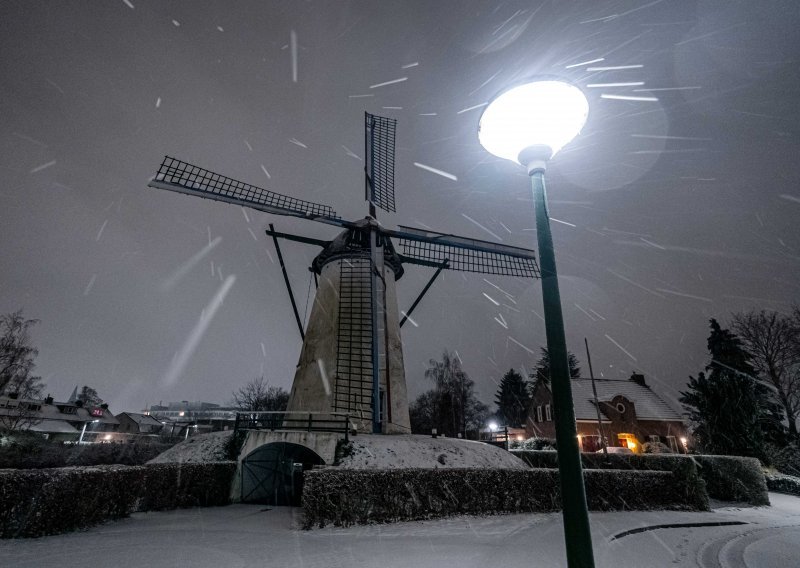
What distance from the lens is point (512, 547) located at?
734 centimetres

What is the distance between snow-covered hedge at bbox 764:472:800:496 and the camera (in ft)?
59.5

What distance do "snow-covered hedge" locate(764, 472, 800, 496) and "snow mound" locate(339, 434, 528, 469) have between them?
1542cm

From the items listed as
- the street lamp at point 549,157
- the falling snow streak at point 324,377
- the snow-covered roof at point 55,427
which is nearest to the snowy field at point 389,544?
the falling snow streak at point 324,377

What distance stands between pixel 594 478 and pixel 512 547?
6520 millimetres

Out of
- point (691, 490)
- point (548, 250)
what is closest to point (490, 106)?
point (548, 250)

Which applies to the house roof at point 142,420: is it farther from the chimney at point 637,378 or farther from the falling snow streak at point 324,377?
the chimney at point 637,378

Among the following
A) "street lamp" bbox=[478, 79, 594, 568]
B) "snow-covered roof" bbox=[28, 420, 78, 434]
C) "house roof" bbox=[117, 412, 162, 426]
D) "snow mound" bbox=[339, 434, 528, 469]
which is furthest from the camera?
"house roof" bbox=[117, 412, 162, 426]

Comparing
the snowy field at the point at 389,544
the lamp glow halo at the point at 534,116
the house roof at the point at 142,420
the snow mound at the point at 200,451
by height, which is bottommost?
the snowy field at the point at 389,544

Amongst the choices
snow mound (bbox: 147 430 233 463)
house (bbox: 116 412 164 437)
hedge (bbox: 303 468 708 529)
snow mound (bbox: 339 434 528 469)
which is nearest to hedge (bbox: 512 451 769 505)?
hedge (bbox: 303 468 708 529)

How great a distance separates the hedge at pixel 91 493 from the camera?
Result: 7297 millimetres

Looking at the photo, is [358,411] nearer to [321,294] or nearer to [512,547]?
[321,294]

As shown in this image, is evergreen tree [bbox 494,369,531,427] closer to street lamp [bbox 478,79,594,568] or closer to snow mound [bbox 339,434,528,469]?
snow mound [bbox 339,434,528,469]

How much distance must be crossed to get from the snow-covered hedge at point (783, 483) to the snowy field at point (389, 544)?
11.3m

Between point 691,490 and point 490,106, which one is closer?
point 490,106
